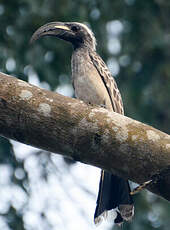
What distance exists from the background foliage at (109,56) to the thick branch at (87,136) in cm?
177

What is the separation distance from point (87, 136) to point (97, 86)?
165 centimetres

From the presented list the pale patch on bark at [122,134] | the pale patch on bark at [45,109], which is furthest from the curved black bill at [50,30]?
the pale patch on bark at [122,134]

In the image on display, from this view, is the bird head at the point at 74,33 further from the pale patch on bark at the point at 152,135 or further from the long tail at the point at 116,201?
the pale patch on bark at the point at 152,135

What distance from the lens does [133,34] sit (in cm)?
690

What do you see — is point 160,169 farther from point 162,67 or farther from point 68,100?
point 162,67

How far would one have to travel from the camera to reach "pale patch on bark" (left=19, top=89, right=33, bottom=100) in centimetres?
Result: 329

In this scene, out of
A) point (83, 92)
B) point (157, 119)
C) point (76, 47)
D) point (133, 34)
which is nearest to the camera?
point (83, 92)

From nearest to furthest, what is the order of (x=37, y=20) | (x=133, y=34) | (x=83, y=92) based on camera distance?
(x=83, y=92)
(x=37, y=20)
(x=133, y=34)

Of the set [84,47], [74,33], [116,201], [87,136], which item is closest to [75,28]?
[74,33]

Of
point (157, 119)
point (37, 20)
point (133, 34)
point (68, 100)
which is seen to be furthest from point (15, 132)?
point (157, 119)

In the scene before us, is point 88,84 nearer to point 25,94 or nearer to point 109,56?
point 25,94

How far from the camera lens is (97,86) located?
4.84 metres

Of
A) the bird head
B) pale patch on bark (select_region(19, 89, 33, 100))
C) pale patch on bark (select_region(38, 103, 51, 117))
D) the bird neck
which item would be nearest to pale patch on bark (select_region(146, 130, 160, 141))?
pale patch on bark (select_region(38, 103, 51, 117))

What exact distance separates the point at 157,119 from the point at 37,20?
8.46ft
